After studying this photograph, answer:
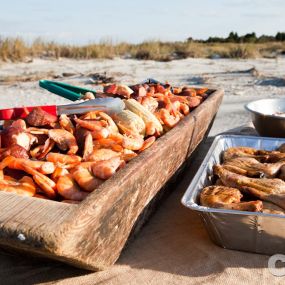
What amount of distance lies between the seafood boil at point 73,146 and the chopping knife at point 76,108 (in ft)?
0.09

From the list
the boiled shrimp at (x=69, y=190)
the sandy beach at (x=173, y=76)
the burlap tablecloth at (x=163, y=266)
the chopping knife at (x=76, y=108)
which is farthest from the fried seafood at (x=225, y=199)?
the sandy beach at (x=173, y=76)

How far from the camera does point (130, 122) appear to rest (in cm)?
201

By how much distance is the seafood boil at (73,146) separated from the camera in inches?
56.3

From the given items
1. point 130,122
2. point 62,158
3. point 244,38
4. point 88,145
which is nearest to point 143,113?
point 130,122

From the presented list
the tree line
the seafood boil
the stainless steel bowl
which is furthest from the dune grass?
the seafood boil

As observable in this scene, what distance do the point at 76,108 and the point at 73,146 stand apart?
0.37 m

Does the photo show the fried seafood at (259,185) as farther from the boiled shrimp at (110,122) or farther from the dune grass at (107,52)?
the dune grass at (107,52)

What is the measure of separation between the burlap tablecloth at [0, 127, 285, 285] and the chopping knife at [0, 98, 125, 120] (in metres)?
0.65

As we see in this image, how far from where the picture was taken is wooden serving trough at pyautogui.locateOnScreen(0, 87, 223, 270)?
1.07 meters

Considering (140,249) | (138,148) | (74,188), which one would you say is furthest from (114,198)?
(138,148)

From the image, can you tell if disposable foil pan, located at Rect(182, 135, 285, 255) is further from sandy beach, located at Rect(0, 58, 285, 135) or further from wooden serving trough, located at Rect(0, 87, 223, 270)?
sandy beach, located at Rect(0, 58, 285, 135)

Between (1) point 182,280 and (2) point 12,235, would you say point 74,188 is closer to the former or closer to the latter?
(2) point 12,235

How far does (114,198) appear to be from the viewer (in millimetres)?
1279

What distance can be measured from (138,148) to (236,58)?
13.2 m
